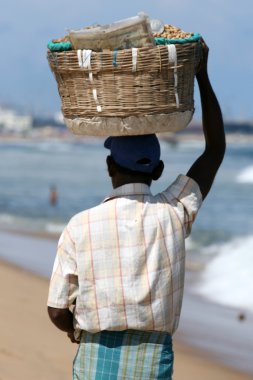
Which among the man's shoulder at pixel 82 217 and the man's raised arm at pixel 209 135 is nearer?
the man's shoulder at pixel 82 217

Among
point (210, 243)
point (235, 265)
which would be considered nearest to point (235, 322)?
point (235, 265)

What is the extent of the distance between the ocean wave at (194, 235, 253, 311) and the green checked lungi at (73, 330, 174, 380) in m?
6.66

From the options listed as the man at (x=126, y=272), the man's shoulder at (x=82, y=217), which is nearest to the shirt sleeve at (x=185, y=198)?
the man at (x=126, y=272)

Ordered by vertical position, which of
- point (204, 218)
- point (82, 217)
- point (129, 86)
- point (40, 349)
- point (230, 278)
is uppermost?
point (129, 86)

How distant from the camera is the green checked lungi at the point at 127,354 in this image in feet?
9.42

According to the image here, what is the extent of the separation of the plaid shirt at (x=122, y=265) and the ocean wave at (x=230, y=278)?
674 centimetres

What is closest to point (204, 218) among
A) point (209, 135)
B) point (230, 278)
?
point (230, 278)

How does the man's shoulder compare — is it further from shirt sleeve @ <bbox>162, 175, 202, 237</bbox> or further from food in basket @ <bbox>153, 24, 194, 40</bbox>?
food in basket @ <bbox>153, 24, 194, 40</bbox>

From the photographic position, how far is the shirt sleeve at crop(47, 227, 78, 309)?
9.30 ft

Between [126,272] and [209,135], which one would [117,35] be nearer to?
[209,135]

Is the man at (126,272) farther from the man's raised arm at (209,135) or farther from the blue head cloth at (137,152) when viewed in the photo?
the man's raised arm at (209,135)

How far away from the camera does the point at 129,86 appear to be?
2.83 m

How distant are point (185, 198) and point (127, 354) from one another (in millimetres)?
518

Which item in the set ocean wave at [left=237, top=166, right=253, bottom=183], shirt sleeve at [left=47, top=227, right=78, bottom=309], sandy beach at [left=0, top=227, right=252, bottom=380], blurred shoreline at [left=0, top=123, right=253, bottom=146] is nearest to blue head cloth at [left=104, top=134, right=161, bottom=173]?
shirt sleeve at [left=47, top=227, right=78, bottom=309]
